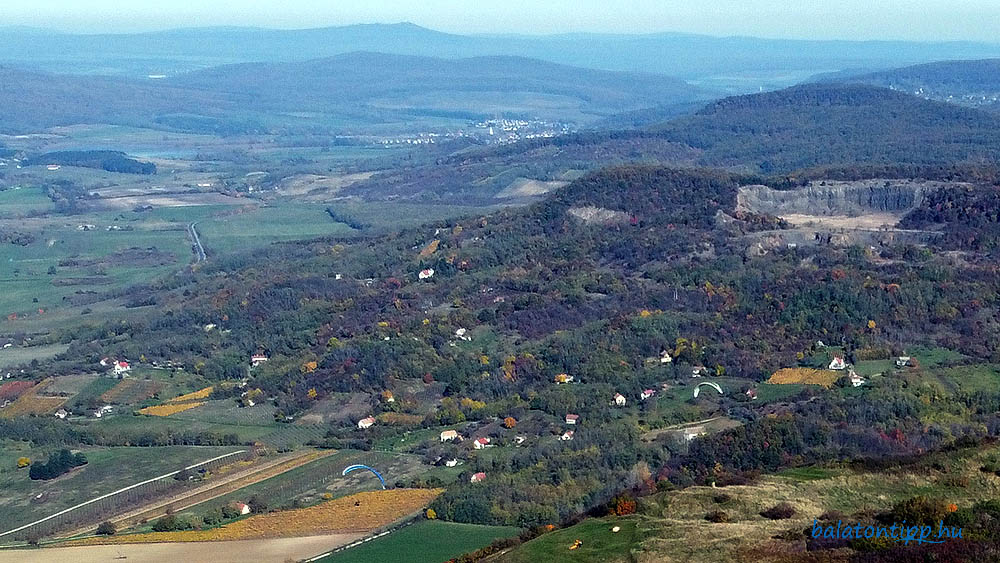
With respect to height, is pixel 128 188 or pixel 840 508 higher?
pixel 840 508

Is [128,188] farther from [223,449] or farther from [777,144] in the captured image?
[223,449]

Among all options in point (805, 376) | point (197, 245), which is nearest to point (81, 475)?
point (805, 376)

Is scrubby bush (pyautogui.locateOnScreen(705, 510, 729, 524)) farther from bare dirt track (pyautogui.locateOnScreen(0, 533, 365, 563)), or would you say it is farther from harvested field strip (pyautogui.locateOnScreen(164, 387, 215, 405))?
harvested field strip (pyautogui.locateOnScreen(164, 387, 215, 405))

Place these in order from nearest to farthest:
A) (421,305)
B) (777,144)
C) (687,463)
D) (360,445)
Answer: (687,463)
(360,445)
(421,305)
(777,144)

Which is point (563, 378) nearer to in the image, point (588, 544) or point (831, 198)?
point (588, 544)

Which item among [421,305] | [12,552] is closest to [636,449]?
[12,552]

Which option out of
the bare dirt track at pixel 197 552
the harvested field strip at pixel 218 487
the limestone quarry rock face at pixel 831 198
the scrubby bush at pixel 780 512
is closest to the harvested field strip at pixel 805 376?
the harvested field strip at pixel 218 487
